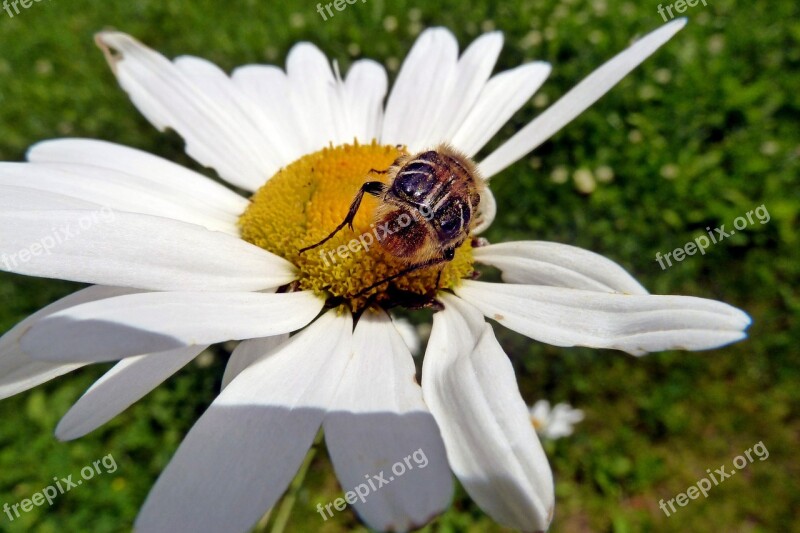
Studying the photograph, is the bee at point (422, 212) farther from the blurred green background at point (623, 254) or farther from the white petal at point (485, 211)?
the blurred green background at point (623, 254)

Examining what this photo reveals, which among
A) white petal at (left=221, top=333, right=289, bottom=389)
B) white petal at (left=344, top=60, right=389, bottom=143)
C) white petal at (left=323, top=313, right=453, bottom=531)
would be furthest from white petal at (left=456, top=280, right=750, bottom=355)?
white petal at (left=344, top=60, right=389, bottom=143)

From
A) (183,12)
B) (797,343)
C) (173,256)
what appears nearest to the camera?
(173,256)

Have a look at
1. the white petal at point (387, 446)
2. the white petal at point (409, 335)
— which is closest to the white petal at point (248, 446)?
the white petal at point (387, 446)

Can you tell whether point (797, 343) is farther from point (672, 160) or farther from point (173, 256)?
point (173, 256)

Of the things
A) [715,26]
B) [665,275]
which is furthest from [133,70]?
[715,26]

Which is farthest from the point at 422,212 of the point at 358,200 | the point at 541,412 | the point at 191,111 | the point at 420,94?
the point at 541,412

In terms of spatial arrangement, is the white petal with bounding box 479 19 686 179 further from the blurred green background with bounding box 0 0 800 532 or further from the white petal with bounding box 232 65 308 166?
the blurred green background with bounding box 0 0 800 532
